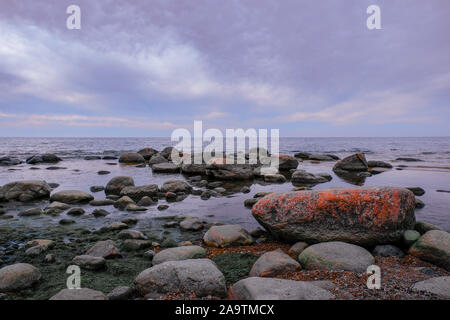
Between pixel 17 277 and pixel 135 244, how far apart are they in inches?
80.2

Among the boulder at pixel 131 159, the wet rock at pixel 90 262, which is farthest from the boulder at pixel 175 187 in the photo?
the boulder at pixel 131 159

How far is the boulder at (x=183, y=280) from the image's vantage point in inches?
135

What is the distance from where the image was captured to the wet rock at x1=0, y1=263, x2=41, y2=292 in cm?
359

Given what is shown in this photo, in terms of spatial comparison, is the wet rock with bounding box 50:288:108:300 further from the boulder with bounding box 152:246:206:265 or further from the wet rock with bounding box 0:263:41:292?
the boulder with bounding box 152:246:206:265

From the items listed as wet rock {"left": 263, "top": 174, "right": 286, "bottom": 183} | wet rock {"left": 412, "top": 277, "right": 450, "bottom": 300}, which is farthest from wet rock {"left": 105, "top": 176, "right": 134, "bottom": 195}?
wet rock {"left": 412, "top": 277, "right": 450, "bottom": 300}

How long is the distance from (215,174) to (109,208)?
7322mm

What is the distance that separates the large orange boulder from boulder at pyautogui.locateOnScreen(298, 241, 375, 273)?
23.1 inches

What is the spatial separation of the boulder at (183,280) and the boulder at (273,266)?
72 centimetres

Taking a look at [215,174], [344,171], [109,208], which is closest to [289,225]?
[109,208]

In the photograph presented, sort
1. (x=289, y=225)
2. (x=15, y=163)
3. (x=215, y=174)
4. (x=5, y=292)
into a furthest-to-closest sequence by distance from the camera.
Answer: (x=15, y=163), (x=215, y=174), (x=289, y=225), (x=5, y=292)

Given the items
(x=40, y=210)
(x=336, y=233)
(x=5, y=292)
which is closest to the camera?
(x=5, y=292)

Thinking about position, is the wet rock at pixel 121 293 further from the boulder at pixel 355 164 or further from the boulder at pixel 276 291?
the boulder at pixel 355 164
